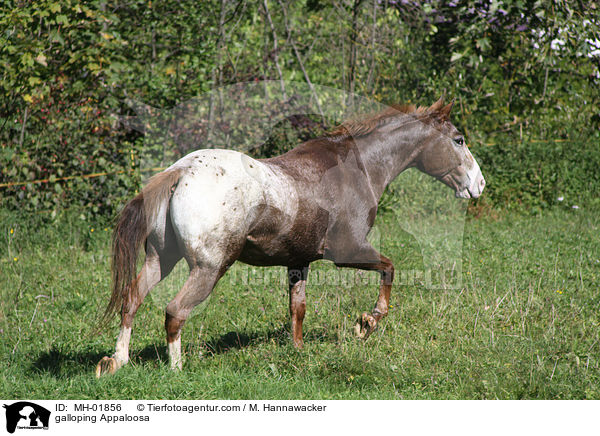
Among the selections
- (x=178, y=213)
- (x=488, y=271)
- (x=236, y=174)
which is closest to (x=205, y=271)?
(x=178, y=213)

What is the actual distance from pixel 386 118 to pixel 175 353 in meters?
2.50

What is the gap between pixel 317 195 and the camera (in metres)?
4.38

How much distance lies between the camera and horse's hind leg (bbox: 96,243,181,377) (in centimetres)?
391

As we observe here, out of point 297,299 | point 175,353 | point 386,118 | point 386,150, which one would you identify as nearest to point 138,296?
point 175,353

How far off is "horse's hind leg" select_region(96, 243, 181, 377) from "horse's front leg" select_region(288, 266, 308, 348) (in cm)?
109

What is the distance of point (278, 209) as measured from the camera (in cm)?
406

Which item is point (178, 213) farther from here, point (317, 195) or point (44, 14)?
point (44, 14)

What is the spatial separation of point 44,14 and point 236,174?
14.1ft

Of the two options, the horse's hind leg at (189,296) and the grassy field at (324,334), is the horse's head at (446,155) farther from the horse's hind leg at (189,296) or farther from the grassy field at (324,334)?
the horse's hind leg at (189,296)

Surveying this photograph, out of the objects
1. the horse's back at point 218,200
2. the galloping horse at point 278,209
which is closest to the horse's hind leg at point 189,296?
the galloping horse at point 278,209

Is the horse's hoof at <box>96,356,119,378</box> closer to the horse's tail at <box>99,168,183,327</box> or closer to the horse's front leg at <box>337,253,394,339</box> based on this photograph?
the horse's tail at <box>99,168,183,327</box>

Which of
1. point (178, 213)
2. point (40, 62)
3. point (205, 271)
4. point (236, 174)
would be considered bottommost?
point (205, 271)
